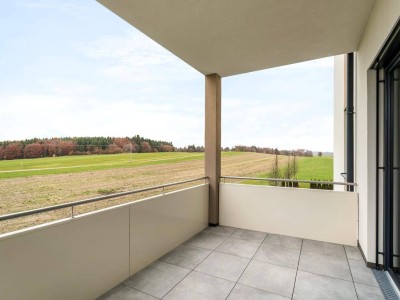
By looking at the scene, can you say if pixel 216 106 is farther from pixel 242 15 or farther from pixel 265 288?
pixel 265 288

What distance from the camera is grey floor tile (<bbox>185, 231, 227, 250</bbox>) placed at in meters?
2.97

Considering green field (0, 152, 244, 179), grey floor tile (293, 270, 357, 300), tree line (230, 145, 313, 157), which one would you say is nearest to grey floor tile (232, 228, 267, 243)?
grey floor tile (293, 270, 357, 300)

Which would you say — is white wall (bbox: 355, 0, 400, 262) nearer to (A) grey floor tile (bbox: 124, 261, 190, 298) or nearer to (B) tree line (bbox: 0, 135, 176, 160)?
(A) grey floor tile (bbox: 124, 261, 190, 298)

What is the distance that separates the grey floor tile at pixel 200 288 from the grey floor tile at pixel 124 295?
8.7 inches

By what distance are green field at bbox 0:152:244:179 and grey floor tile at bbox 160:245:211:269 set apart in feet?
5.46

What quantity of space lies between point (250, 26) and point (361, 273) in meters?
3.00

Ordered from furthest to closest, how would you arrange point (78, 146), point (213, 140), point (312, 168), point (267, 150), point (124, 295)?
1. point (267, 150)
2. point (312, 168)
3. point (213, 140)
4. point (78, 146)
5. point (124, 295)

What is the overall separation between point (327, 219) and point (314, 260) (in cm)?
77

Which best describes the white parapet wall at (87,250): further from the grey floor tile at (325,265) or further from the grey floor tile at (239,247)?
the grey floor tile at (325,265)

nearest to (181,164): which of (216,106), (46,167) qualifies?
(216,106)

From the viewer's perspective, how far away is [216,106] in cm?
377

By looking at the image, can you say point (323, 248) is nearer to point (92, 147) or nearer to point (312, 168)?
point (312, 168)

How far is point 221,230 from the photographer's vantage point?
140 inches

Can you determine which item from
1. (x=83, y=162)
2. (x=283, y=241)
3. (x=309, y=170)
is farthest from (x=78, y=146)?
(x=309, y=170)
